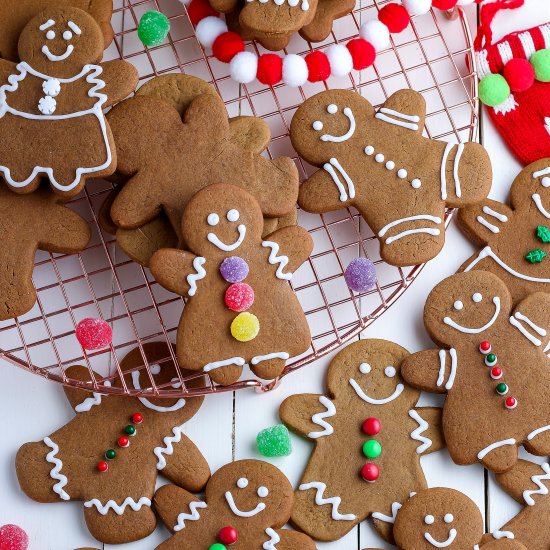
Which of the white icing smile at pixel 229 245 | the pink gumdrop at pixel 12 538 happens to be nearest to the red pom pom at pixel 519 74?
the white icing smile at pixel 229 245

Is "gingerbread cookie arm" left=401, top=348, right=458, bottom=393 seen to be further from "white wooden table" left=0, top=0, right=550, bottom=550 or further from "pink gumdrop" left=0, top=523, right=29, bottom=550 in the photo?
→ "pink gumdrop" left=0, top=523, right=29, bottom=550

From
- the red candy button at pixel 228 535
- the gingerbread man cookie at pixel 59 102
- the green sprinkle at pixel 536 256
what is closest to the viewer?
the gingerbread man cookie at pixel 59 102

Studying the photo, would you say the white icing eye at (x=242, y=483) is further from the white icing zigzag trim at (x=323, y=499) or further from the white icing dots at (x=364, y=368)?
the white icing dots at (x=364, y=368)

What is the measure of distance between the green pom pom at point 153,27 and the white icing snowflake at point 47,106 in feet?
0.80

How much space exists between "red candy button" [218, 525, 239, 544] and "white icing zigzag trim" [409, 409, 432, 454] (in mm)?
336

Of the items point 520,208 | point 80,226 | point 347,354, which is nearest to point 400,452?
point 347,354

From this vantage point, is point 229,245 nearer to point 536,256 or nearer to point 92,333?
point 92,333

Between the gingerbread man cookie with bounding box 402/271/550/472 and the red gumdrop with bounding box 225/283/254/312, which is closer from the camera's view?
the red gumdrop with bounding box 225/283/254/312

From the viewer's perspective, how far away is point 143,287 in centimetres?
165

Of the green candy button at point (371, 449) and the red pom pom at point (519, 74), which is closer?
the green candy button at point (371, 449)

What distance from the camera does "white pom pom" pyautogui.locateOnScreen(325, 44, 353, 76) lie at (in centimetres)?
163

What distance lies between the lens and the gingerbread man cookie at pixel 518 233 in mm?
1681

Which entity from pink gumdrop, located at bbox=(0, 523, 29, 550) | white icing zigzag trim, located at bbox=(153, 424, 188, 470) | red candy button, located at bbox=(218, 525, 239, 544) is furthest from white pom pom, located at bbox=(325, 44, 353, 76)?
pink gumdrop, located at bbox=(0, 523, 29, 550)

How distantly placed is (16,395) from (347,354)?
574mm
